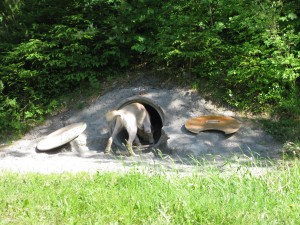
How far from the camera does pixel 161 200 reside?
14.3 ft

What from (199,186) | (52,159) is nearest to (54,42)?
(52,159)

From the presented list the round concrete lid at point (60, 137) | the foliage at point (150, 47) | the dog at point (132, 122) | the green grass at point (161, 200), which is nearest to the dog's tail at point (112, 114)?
the dog at point (132, 122)

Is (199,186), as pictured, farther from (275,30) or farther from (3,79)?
(3,79)

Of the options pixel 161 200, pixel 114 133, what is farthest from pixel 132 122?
A: pixel 161 200

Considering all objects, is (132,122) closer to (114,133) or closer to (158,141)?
(114,133)

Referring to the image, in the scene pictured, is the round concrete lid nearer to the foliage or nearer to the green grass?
the foliage

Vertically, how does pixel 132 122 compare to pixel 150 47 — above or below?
below

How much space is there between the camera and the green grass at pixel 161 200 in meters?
4.00

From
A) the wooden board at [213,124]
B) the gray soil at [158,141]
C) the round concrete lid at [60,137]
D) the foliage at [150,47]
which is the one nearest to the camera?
the gray soil at [158,141]

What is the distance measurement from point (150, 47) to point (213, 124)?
109 inches

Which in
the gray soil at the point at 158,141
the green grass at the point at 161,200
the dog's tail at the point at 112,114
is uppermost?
the green grass at the point at 161,200

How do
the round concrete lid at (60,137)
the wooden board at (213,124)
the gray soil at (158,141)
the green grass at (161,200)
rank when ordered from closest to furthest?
the green grass at (161,200)
the gray soil at (158,141)
the wooden board at (213,124)
the round concrete lid at (60,137)

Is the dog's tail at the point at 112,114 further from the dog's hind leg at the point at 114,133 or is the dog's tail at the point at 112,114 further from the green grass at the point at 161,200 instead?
the green grass at the point at 161,200

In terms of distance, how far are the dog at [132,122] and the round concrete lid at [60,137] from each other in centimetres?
84
